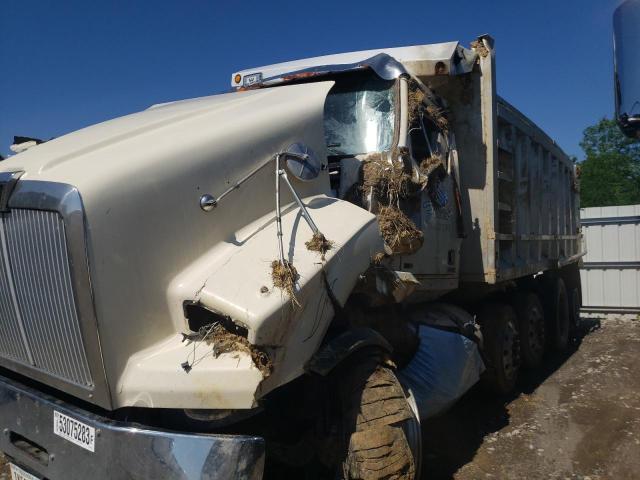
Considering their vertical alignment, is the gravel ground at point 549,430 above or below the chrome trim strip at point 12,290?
below

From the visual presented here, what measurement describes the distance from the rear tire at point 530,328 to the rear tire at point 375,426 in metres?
4.20

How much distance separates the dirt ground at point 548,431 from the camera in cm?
429

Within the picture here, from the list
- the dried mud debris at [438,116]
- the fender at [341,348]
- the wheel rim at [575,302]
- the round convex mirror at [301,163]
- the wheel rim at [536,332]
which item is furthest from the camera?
the wheel rim at [575,302]

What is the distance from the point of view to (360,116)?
4.44m

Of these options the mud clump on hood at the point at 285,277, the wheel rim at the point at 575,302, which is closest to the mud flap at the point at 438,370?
the mud clump on hood at the point at 285,277

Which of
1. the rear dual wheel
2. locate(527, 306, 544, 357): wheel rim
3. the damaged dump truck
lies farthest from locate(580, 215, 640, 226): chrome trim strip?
the damaged dump truck

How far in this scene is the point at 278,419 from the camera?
335 centimetres

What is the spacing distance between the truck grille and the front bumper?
0.71ft

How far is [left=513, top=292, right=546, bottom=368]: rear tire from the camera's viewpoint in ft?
22.8

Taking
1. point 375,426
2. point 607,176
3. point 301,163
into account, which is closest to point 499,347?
point 375,426

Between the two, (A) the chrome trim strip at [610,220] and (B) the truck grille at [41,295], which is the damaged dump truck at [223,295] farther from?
(A) the chrome trim strip at [610,220]

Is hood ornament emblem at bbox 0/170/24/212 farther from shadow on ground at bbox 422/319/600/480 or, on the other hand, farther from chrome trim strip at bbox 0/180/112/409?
shadow on ground at bbox 422/319/600/480

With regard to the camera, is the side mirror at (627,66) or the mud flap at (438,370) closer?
the side mirror at (627,66)

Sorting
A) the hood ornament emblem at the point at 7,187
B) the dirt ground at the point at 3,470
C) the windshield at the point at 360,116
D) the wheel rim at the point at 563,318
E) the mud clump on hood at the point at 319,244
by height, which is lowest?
the dirt ground at the point at 3,470
